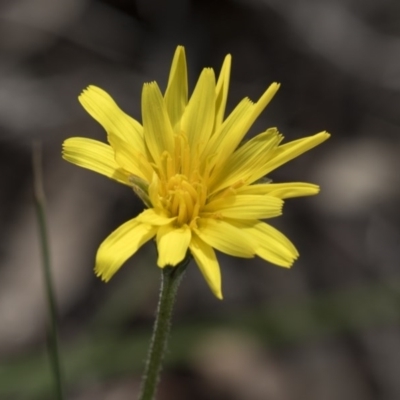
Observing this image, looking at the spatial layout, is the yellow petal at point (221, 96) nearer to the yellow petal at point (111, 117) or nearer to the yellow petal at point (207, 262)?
the yellow petal at point (111, 117)

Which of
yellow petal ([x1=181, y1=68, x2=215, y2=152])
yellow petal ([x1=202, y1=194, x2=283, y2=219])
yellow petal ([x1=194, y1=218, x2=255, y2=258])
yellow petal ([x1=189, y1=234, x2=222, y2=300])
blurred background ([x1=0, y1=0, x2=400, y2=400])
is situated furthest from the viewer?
blurred background ([x1=0, y1=0, x2=400, y2=400])

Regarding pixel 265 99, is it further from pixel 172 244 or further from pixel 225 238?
pixel 172 244

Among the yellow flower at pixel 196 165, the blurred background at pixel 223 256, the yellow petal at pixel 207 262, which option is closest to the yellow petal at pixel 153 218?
the yellow flower at pixel 196 165

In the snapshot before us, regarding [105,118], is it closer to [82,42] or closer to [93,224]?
[93,224]

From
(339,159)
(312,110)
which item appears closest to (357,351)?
(339,159)

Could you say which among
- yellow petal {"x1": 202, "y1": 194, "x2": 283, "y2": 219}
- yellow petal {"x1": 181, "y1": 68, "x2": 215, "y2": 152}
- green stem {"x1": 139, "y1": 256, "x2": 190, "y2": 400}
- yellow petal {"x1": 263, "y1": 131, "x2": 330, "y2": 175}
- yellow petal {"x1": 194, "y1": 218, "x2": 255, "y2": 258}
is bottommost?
green stem {"x1": 139, "y1": 256, "x2": 190, "y2": 400}

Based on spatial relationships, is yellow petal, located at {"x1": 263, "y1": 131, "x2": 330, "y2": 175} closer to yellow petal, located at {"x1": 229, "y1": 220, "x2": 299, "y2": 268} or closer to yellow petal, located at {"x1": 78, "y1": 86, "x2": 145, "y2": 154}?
yellow petal, located at {"x1": 229, "y1": 220, "x2": 299, "y2": 268}

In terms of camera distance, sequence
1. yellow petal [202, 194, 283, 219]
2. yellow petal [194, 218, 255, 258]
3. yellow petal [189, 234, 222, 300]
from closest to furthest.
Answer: yellow petal [189, 234, 222, 300], yellow petal [194, 218, 255, 258], yellow petal [202, 194, 283, 219]

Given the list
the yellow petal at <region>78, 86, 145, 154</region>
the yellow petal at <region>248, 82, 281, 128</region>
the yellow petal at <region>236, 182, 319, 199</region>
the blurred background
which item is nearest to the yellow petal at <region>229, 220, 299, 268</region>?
the yellow petal at <region>236, 182, 319, 199</region>

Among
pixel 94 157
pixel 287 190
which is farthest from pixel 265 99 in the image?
pixel 94 157
